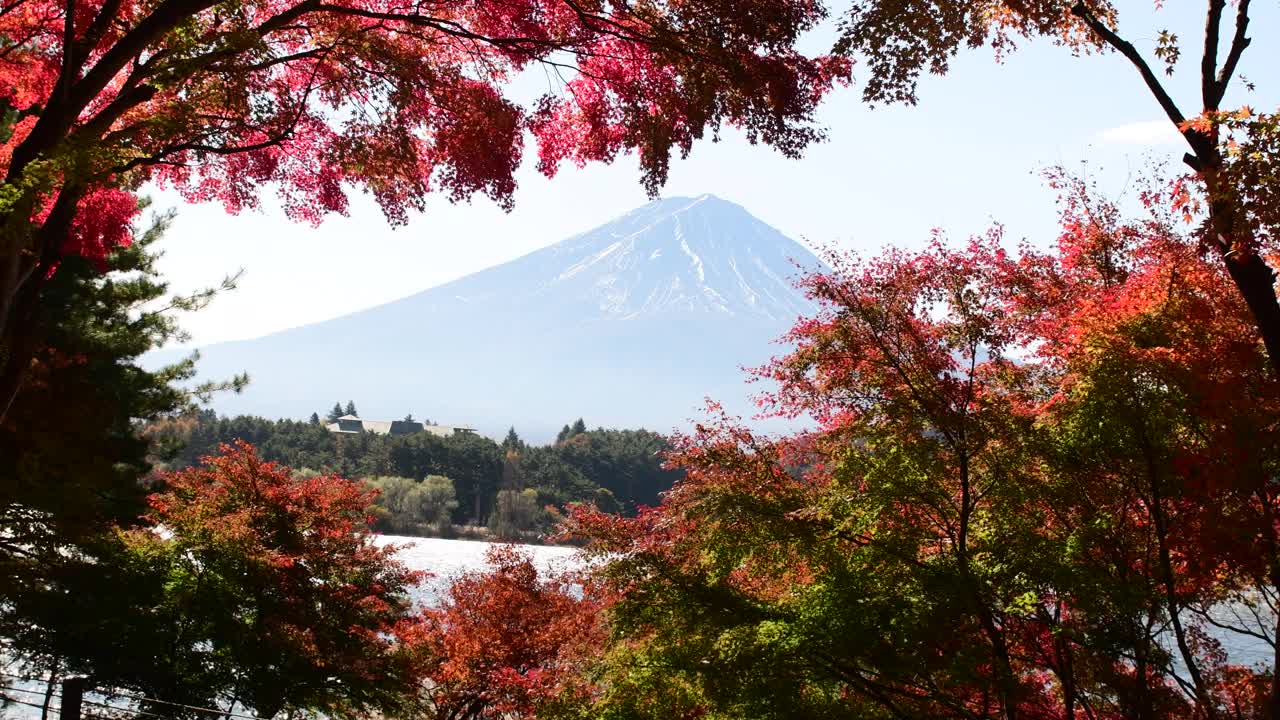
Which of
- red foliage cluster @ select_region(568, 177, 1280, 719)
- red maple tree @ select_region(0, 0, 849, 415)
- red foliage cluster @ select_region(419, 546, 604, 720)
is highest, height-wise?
red maple tree @ select_region(0, 0, 849, 415)

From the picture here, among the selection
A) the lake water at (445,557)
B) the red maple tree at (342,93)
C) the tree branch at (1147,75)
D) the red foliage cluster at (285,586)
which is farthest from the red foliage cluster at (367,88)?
the lake water at (445,557)

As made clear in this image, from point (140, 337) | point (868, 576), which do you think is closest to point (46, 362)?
point (140, 337)

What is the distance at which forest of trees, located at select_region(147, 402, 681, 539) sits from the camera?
60750mm

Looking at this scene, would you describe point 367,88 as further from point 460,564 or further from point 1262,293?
point 460,564

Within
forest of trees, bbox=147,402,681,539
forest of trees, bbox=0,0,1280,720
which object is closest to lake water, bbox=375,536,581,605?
forest of trees, bbox=147,402,681,539

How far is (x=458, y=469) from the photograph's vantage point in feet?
215

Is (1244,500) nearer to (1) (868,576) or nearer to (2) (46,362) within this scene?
(1) (868,576)

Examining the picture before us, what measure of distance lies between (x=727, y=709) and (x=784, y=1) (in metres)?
4.28

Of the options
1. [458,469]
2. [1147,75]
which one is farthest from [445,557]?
Answer: [1147,75]

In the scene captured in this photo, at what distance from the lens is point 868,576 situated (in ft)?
19.9

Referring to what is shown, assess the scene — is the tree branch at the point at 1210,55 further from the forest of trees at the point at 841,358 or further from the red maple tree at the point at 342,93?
the red maple tree at the point at 342,93

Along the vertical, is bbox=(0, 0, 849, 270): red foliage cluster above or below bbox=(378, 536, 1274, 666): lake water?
above

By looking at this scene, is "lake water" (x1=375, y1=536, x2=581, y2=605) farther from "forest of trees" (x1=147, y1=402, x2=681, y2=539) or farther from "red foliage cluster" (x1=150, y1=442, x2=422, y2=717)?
"red foliage cluster" (x1=150, y1=442, x2=422, y2=717)

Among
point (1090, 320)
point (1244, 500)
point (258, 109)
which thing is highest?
point (258, 109)
